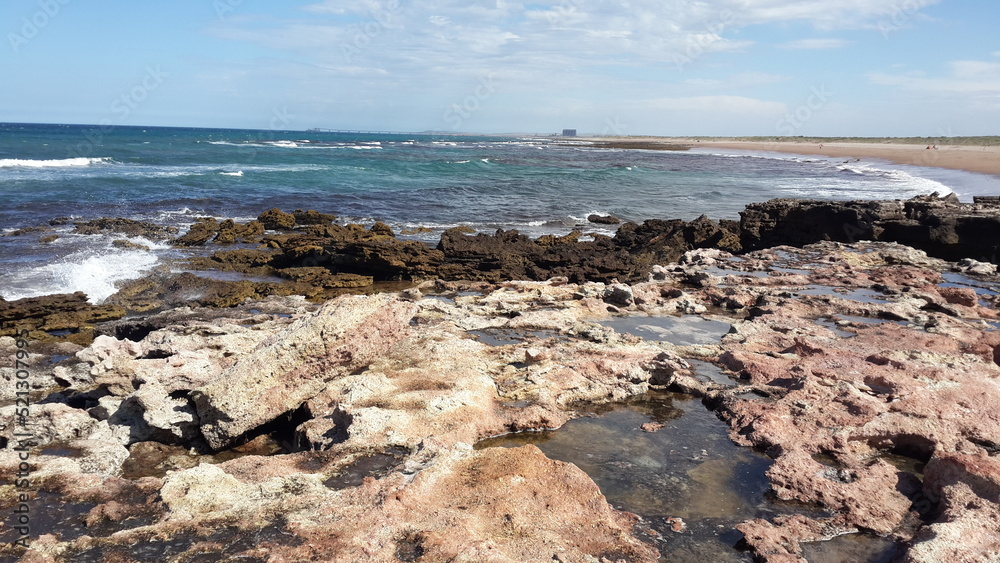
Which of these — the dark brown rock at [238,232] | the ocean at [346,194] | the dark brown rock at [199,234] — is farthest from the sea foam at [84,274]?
the dark brown rock at [238,232]

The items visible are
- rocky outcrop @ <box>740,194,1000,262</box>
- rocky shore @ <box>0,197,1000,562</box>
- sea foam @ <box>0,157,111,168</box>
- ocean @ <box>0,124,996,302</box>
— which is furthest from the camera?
sea foam @ <box>0,157,111,168</box>

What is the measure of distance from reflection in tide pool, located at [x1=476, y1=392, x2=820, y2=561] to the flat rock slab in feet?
6.31

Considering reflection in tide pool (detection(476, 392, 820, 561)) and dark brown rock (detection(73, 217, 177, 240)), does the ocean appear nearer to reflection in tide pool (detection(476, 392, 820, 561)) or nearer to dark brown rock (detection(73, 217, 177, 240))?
dark brown rock (detection(73, 217, 177, 240))

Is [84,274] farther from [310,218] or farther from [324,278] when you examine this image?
[310,218]

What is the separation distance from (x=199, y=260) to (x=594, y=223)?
47.5ft

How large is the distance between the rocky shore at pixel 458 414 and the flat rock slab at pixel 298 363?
0.02 meters

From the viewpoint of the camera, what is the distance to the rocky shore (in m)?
4.06

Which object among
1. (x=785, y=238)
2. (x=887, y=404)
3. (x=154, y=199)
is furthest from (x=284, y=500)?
(x=154, y=199)

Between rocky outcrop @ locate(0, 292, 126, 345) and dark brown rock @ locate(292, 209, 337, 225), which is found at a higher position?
dark brown rock @ locate(292, 209, 337, 225)

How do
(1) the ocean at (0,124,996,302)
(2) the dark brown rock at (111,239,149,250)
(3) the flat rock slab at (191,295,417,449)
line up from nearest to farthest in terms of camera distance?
(3) the flat rock slab at (191,295,417,449) < (1) the ocean at (0,124,996,302) < (2) the dark brown rock at (111,239,149,250)

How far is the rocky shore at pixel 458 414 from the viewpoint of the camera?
406 cm

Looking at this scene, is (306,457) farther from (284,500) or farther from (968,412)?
(968,412)

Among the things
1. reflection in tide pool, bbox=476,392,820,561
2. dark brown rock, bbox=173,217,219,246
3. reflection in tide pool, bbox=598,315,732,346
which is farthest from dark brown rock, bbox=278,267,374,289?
reflection in tide pool, bbox=476,392,820,561

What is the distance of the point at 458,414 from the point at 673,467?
2.10 meters
